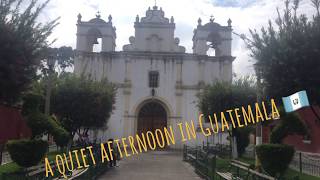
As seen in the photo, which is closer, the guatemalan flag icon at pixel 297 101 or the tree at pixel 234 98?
the guatemalan flag icon at pixel 297 101

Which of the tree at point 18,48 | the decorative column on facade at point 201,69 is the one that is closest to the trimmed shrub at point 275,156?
the tree at point 18,48

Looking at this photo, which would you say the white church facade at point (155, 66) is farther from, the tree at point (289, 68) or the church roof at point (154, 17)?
the tree at point (289, 68)

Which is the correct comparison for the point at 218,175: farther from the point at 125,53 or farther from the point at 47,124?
the point at 125,53

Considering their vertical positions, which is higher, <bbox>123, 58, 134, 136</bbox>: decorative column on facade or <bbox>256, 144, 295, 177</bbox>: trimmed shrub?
<bbox>123, 58, 134, 136</bbox>: decorative column on facade

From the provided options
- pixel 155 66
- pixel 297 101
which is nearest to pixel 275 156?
pixel 297 101

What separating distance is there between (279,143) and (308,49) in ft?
9.59

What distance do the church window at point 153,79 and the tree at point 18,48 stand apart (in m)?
25.9

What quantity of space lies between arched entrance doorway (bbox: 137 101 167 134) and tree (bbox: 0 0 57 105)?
25810 millimetres

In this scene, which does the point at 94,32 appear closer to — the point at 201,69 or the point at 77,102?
the point at 201,69

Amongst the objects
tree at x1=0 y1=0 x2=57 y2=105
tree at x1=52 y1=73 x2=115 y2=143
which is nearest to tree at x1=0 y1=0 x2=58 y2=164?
tree at x1=0 y1=0 x2=57 y2=105

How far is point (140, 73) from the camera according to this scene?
3788 centimetres

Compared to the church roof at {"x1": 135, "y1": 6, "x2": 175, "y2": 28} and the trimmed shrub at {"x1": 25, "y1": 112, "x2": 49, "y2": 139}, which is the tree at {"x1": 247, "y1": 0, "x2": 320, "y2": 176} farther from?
the church roof at {"x1": 135, "y1": 6, "x2": 175, "y2": 28}

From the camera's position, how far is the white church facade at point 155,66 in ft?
122

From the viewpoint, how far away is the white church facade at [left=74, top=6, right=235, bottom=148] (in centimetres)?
3731
